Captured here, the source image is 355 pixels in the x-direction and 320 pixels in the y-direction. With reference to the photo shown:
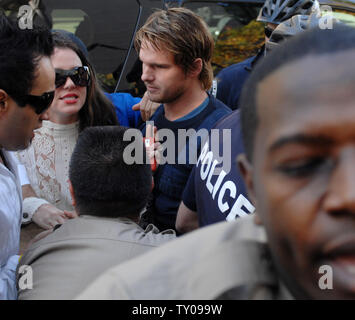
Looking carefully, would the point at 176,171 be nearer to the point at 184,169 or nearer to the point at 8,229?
the point at 184,169

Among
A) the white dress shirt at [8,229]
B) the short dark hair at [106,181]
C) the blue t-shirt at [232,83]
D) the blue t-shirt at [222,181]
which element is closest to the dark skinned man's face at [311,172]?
the blue t-shirt at [222,181]

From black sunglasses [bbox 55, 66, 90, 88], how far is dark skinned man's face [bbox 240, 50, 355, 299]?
2.11 m

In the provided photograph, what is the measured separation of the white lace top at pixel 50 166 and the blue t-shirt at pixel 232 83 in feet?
5.00

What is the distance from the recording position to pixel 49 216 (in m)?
2.47

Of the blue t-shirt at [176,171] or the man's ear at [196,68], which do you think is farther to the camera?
the man's ear at [196,68]

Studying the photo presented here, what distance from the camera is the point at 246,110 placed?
956 millimetres

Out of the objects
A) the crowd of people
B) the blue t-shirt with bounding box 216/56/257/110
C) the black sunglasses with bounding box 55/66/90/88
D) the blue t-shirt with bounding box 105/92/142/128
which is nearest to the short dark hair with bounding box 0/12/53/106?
the crowd of people

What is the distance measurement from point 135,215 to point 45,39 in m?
0.92

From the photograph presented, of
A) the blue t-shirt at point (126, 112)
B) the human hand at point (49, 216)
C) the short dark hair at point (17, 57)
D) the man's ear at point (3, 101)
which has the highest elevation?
the short dark hair at point (17, 57)

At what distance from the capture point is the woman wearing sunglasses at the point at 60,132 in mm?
2742

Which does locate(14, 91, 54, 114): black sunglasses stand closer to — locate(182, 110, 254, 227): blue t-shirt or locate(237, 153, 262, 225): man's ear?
locate(182, 110, 254, 227): blue t-shirt

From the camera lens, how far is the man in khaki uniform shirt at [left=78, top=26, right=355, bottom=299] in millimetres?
727

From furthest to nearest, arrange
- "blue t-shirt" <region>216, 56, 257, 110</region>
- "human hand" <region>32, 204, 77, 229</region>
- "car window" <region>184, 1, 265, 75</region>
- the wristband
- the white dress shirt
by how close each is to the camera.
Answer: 1. "car window" <region>184, 1, 265, 75</region>
2. "blue t-shirt" <region>216, 56, 257, 110</region>
3. the wristband
4. "human hand" <region>32, 204, 77, 229</region>
5. the white dress shirt

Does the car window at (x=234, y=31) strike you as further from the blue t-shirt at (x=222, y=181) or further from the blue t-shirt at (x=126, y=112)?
the blue t-shirt at (x=222, y=181)
